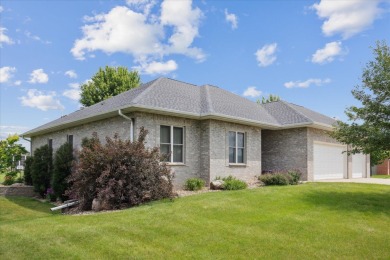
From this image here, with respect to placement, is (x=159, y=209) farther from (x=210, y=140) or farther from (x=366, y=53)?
(x=366, y=53)

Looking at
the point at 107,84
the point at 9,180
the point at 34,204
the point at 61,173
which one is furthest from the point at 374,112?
the point at 107,84

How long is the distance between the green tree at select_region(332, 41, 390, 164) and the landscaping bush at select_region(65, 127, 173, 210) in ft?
24.1

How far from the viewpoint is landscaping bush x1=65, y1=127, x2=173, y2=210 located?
1102 centimetres

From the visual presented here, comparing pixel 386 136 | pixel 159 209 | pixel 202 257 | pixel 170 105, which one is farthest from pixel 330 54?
pixel 202 257

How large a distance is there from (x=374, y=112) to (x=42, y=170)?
17.3 m

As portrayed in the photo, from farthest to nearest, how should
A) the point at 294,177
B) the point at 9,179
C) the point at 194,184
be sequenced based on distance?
the point at 9,179 < the point at 294,177 < the point at 194,184

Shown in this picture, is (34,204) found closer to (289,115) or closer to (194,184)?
(194,184)

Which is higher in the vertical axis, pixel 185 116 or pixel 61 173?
pixel 185 116

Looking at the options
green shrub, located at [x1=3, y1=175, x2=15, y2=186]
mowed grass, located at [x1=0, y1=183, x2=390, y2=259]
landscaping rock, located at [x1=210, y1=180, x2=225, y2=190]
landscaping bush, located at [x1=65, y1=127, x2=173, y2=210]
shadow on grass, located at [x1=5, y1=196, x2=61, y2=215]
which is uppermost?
landscaping bush, located at [x1=65, y1=127, x2=173, y2=210]

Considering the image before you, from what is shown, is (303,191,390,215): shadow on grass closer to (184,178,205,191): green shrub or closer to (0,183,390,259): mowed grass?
(0,183,390,259): mowed grass

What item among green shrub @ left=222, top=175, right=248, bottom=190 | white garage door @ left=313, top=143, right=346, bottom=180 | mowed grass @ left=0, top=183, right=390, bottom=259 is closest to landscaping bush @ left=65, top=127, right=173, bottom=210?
mowed grass @ left=0, top=183, right=390, bottom=259

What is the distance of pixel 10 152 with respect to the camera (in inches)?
1044

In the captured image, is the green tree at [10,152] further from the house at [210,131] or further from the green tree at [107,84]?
the green tree at [107,84]

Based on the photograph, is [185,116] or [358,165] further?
[358,165]
